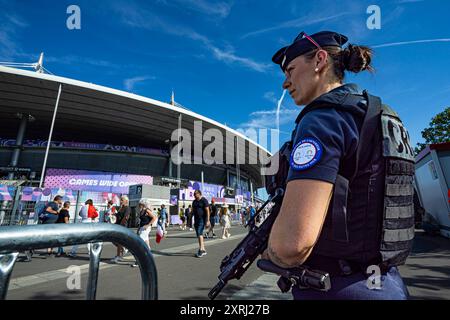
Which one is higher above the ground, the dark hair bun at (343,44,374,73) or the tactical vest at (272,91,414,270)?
the dark hair bun at (343,44,374,73)

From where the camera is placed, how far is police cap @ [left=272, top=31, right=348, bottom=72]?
4.06 ft

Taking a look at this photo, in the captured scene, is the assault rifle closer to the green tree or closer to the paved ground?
the paved ground

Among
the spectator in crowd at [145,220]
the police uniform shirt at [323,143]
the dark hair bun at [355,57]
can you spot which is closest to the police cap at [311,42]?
the dark hair bun at [355,57]

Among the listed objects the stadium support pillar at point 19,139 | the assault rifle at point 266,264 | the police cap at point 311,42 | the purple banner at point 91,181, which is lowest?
the assault rifle at point 266,264

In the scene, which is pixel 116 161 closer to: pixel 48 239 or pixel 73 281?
pixel 73 281

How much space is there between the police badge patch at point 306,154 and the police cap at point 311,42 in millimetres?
597

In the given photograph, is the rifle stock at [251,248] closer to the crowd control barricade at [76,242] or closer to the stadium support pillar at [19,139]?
the crowd control barricade at [76,242]

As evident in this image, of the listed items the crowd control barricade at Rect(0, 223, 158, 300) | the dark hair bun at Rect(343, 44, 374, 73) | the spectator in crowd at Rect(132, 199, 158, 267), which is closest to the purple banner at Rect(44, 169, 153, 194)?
the spectator in crowd at Rect(132, 199, 158, 267)

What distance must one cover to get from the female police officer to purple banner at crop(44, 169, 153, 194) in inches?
1245

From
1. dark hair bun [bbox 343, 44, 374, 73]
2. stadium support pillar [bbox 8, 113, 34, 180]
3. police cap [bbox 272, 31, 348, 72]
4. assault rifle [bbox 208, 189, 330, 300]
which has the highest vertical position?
stadium support pillar [bbox 8, 113, 34, 180]

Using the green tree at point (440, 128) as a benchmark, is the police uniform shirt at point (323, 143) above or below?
below

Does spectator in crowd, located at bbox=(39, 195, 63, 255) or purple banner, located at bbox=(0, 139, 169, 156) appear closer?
spectator in crowd, located at bbox=(39, 195, 63, 255)

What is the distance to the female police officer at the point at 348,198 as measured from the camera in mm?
829

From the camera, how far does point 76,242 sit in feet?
2.93
